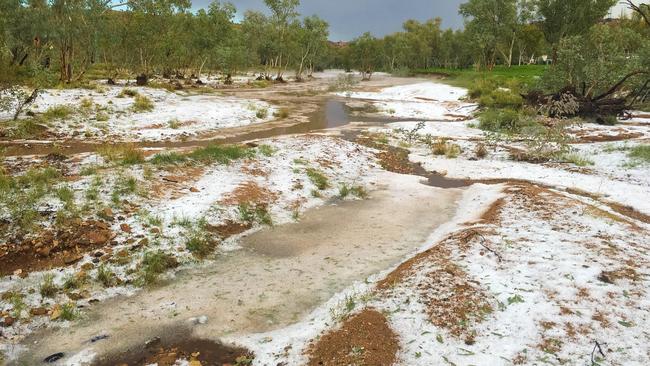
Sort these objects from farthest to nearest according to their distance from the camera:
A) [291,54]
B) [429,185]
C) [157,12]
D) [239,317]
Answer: [291,54] → [157,12] → [429,185] → [239,317]

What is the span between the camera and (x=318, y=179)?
42.6ft

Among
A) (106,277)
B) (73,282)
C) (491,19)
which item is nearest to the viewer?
(73,282)

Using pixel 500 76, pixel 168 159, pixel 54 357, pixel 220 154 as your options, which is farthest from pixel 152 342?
pixel 500 76

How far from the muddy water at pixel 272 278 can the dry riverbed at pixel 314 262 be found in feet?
Result: 0.12

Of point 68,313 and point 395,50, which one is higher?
point 395,50

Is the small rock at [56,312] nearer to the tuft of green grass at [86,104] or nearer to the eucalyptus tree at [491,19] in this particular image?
the tuft of green grass at [86,104]

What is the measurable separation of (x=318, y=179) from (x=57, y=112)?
15023 mm

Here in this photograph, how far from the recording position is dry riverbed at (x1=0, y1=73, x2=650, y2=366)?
534 cm

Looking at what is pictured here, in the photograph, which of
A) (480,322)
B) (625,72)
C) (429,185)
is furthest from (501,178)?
(625,72)

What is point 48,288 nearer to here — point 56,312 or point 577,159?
point 56,312

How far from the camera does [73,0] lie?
30609 millimetres

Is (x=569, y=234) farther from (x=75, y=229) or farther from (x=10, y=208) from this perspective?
(x=10, y=208)

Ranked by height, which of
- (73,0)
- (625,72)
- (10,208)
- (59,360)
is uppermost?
(73,0)

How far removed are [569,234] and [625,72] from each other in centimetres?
2062
